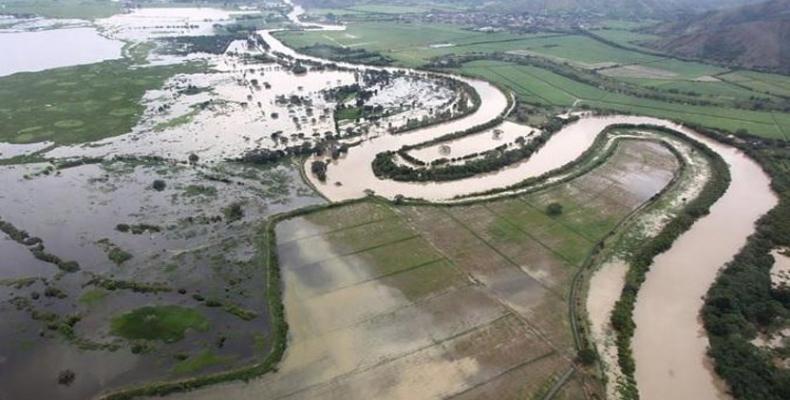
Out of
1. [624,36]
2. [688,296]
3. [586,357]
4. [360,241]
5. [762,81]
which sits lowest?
[360,241]

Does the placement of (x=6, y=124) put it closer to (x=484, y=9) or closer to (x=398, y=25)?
(x=398, y=25)

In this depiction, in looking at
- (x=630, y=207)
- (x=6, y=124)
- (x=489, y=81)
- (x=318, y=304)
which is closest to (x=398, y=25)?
(x=489, y=81)

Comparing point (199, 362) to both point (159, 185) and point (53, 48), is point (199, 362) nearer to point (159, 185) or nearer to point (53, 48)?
point (159, 185)

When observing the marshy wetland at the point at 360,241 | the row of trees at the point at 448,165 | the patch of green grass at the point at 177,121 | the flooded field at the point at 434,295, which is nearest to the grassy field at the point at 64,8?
the marshy wetland at the point at 360,241

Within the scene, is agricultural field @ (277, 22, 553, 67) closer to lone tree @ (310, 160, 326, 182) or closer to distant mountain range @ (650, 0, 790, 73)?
distant mountain range @ (650, 0, 790, 73)

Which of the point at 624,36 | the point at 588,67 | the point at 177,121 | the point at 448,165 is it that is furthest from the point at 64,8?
the point at 624,36
